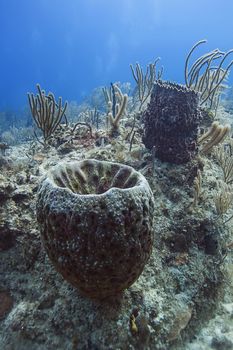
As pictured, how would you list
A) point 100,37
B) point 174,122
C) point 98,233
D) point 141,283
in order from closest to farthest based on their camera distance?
point 98,233, point 141,283, point 174,122, point 100,37

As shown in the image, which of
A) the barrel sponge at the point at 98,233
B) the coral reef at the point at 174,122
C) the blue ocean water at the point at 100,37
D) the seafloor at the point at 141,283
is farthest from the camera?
the blue ocean water at the point at 100,37

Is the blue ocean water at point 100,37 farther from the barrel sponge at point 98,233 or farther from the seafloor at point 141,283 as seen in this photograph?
the barrel sponge at point 98,233

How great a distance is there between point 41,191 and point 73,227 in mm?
422

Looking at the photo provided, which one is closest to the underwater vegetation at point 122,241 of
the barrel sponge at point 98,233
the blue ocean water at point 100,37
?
the barrel sponge at point 98,233

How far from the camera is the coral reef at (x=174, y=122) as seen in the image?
388cm

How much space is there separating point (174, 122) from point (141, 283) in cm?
201

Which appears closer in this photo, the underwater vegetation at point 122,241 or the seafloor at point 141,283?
the underwater vegetation at point 122,241

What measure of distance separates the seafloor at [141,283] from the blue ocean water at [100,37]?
93.0 metres

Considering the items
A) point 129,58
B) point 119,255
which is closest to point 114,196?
point 119,255

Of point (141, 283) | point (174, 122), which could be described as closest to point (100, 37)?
point (174, 122)

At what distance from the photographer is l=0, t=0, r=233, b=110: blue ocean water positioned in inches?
3880

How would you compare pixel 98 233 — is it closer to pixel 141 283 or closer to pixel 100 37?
pixel 141 283

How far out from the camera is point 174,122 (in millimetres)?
3883

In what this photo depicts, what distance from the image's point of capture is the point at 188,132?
3994 millimetres
